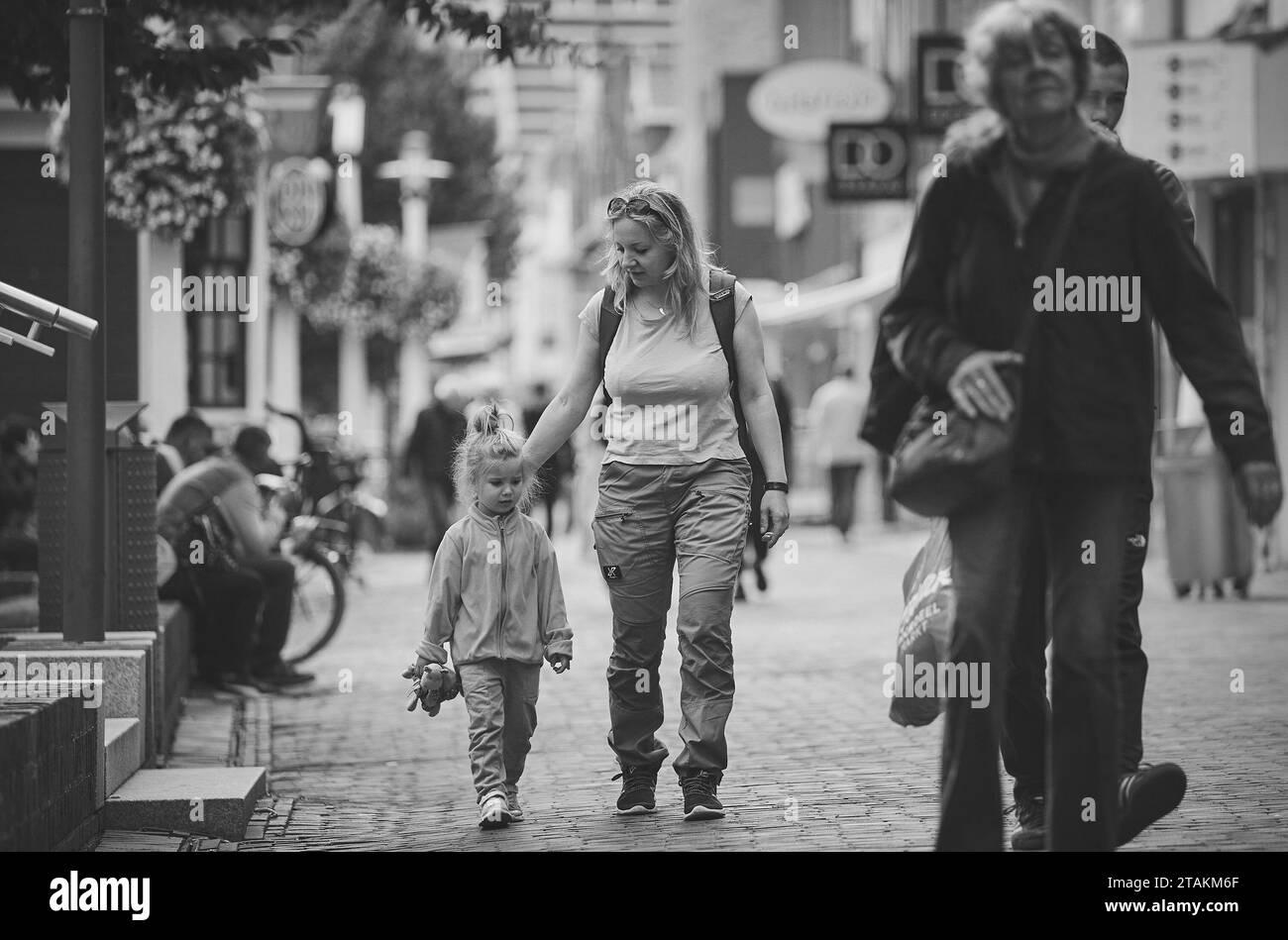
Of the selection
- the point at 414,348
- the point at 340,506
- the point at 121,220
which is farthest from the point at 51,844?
the point at 414,348

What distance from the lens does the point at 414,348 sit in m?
32.9

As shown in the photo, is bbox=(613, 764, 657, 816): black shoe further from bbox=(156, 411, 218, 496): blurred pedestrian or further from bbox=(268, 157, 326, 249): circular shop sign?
bbox=(268, 157, 326, 249): circular shop sign

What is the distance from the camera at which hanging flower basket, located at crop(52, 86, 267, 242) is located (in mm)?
12484

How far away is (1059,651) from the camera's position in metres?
4.27

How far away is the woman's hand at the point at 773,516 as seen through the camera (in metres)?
5.94

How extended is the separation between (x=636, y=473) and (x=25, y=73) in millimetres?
3413

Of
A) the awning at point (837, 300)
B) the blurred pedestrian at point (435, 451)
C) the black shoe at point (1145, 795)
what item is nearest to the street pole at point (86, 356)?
the black shoe at point (1145, 795)

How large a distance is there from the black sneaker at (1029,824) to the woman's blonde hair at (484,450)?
1751mm

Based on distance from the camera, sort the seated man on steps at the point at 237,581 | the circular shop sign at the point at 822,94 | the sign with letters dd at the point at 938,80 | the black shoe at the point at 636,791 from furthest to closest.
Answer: the circular shop sign at the point at 822,94 < the sign with letters dd at the point at 938,80 < the seated man on steps at the point at 237,581 < the black shoe at the point at 636,791

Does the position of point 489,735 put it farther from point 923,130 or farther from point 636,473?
point 923,130

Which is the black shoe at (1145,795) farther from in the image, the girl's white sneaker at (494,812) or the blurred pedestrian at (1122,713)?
the girl's white sneaker at (494,812)

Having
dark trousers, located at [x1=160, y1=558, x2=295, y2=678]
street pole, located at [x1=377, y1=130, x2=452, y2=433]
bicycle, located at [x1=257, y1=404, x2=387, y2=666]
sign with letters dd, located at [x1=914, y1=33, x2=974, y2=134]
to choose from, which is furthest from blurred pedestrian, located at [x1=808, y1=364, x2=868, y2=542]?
dark trousers, located at [x1=160, y1=558, x2=295, y2=678]

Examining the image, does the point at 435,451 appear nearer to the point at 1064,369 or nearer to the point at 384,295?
the point at 384,295

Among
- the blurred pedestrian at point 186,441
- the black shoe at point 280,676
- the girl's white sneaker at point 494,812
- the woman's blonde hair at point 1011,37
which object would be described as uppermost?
the woman's blonde hair at point 1011,37
